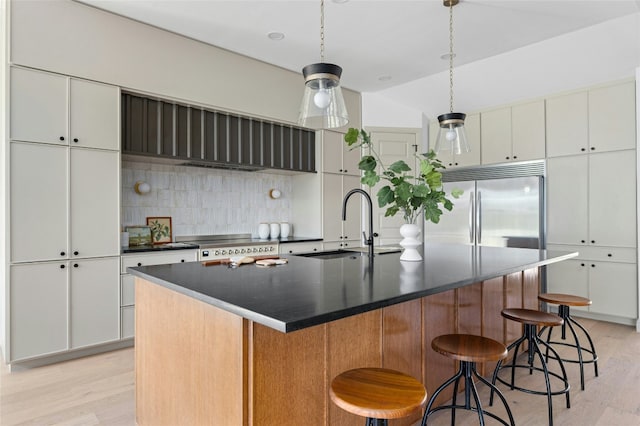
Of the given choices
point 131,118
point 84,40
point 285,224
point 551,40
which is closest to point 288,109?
point 285,224

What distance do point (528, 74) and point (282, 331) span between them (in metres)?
4.59

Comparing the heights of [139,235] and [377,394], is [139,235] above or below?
above

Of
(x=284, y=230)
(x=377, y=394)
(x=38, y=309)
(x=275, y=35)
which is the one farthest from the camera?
(x=284, y=230)

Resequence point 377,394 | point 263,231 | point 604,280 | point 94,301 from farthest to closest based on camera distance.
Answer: point 263,231 < point 604,280 < point 94,301 < point 377,394

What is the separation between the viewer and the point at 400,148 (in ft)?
17.5

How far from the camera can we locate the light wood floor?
2158mm

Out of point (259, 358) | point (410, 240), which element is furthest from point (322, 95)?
point (259, 358)

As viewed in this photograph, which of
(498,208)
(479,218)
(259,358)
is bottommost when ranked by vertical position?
(259,358)

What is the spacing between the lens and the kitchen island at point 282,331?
127 centimetres

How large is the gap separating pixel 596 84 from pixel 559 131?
0.58 m

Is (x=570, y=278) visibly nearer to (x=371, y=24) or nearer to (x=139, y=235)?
(x=371, y=24)

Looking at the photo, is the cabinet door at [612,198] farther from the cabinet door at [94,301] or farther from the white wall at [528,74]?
the cabinet door at [94,301]

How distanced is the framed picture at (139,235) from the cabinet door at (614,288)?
15.7 ft

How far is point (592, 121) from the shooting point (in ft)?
13.8
